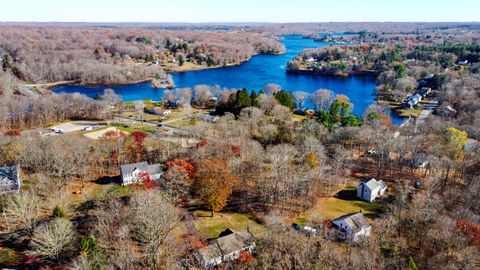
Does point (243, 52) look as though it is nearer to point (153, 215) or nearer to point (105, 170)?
point (105, 170)

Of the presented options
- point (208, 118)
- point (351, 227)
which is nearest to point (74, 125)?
point (208, 118)

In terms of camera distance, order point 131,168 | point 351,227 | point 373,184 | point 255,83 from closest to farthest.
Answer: point 351,227 → point 373,184 → point 131,168 → point 255,83

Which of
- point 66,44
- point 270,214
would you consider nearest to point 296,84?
point 270,214

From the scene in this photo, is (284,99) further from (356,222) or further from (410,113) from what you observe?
(356,222)

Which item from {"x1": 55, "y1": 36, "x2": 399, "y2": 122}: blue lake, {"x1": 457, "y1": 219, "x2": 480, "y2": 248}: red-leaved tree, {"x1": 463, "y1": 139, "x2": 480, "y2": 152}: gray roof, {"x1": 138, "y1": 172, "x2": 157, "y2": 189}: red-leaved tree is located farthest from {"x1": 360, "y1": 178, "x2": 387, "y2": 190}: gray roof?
{"x1": 55, "y1": 36, "x2": 399, "y2": 122}: blue lake

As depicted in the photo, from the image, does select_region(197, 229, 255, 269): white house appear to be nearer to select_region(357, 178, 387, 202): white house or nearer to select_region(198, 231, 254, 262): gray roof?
select_region(198, 231, 254, 262): gray roof

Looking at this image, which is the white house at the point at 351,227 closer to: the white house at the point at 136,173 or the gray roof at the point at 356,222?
the gray roof at the point at 356,222
